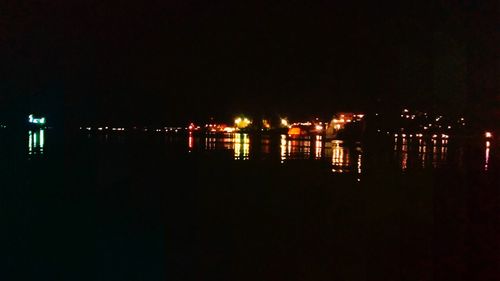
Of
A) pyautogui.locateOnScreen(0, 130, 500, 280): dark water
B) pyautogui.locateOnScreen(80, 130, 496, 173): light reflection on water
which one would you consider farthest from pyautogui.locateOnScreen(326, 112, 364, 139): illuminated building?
pyautogui.locateOnScreen(0, 130, 500, 280): dark water

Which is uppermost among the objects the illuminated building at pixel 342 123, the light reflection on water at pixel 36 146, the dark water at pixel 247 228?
the illuminated building at pixel 342 123

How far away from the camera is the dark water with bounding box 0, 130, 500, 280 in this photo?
308 inches

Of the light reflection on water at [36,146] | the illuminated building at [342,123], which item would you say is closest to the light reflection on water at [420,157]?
the light reflection on water at [36,146]

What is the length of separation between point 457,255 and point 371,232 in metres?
1.88

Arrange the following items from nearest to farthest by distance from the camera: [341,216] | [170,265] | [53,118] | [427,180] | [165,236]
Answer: [170,265], [165,236], [341,216], [427,180], [53,118]

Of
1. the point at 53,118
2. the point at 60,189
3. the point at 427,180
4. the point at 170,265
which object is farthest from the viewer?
the point at 53,118

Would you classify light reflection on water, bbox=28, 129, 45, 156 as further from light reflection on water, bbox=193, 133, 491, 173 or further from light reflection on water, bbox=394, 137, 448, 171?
light reflection on water, bbox=394, 137, 448, 171

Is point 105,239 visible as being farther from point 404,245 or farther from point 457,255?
point 457,255

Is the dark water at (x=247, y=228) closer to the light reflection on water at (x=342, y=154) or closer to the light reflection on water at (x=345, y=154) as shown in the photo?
the light reflection on water at (x=345, y=154)

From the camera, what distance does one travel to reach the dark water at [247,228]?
7.83 m

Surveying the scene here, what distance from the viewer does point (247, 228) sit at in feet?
35.0

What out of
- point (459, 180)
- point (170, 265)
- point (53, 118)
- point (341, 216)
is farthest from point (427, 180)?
point (53, 118)

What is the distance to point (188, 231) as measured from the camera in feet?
33.9

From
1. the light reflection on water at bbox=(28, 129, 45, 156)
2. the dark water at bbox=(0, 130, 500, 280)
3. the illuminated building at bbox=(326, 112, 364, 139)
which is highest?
the illuminated building at bbox=(326, 112, 364, 139)
